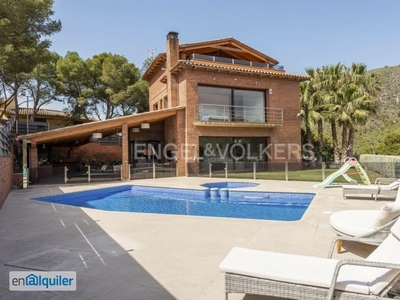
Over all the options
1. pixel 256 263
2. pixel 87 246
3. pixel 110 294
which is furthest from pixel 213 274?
pixel 87 246

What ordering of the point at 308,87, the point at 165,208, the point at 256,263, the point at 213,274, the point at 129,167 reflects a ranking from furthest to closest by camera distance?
the point at 308,87, the point at 129,167, the point at 165,208, the point at 213,274, the point at 256,263

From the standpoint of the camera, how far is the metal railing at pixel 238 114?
62.2ft

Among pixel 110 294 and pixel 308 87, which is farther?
pixel 308 87

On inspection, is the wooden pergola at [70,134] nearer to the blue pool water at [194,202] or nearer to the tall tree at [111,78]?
the blue pool water at [194,202]

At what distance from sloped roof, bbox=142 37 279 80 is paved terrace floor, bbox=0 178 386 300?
1674 cm

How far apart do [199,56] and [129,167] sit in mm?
9553

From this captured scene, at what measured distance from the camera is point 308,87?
78.0 feet

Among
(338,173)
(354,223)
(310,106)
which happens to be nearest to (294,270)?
(354,223)

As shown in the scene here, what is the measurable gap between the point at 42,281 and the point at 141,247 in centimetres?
158

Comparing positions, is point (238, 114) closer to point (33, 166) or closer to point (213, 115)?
point (213, 115)

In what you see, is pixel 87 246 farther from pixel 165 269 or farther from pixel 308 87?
pixel 308 87

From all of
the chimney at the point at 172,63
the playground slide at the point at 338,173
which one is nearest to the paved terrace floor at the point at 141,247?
the playground slide at the point at 338,173

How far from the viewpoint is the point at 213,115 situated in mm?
19109

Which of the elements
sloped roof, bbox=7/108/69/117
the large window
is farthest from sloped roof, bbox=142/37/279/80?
sloped roof, bbox=7/108/69/117
